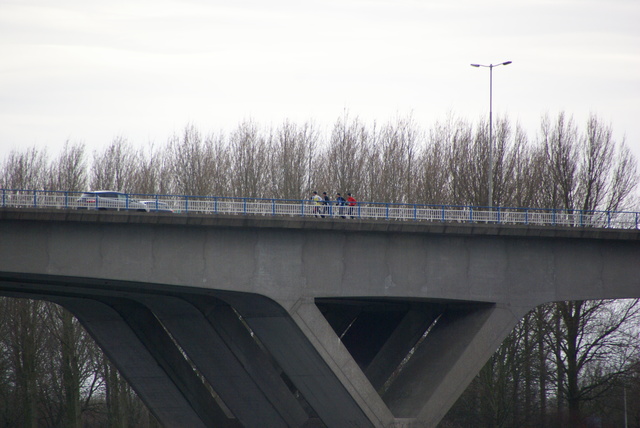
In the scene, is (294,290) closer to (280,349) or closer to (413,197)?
(280,349)

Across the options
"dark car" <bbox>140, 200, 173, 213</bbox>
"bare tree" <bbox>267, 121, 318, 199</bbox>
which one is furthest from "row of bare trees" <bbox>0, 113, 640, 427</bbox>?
"dark car" <bbox>140, 200, 173, 213</bbox>

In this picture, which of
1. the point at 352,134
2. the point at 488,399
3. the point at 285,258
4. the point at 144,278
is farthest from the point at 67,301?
the point at 352,134

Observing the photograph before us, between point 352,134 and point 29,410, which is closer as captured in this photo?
point 29,410

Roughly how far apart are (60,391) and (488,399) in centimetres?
2710

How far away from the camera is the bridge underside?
2811 cm

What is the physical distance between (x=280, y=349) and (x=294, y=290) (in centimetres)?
250

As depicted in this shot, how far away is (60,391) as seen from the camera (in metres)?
54.2

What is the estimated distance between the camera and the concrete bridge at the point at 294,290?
88.3ft

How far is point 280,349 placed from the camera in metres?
29.2

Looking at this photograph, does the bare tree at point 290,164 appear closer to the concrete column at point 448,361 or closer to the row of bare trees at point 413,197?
the row of bare trees at point 413,197

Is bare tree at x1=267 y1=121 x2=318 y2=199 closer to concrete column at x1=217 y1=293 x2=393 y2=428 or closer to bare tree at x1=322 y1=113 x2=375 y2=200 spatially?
bare tree at x1=322 y1=113 x2=375 y2=200

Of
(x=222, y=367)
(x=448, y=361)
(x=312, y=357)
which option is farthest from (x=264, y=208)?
(x=448, y=361)

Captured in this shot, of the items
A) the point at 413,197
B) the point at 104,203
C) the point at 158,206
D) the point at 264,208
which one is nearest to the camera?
the point at 104,203

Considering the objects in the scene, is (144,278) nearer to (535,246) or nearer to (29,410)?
(535,246)
